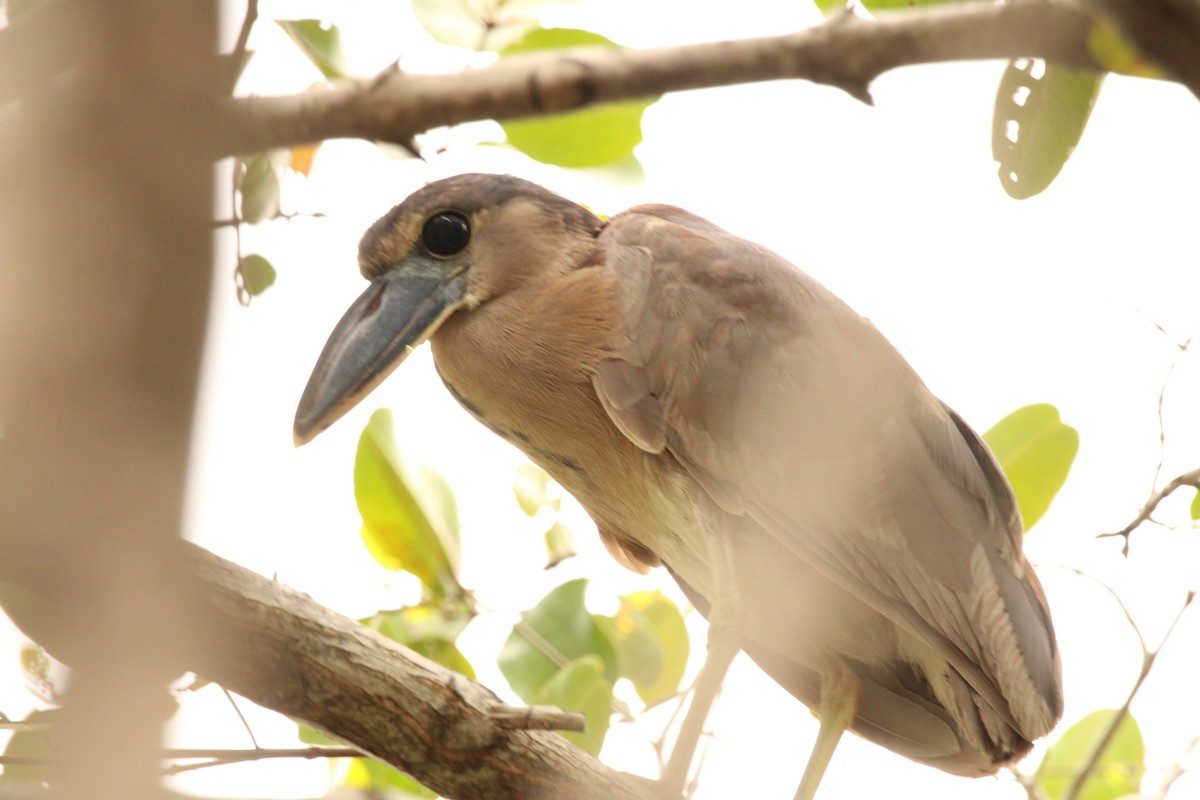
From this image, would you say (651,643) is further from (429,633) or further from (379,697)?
(379,697)

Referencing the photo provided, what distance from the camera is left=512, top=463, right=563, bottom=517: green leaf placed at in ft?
9.49

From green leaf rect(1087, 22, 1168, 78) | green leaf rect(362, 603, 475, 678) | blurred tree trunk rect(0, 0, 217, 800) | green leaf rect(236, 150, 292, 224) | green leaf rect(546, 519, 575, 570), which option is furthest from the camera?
green leaf rect(546, 519, 575, 570)

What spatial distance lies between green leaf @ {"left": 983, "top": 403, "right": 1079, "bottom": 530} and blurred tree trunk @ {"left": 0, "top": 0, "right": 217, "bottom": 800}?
235 centimetres

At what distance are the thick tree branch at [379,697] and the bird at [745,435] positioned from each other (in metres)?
0.46

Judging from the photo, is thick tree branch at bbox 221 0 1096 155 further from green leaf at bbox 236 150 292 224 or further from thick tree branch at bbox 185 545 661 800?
green leaf at bbox 236 150 292 224

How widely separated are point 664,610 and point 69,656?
2.27 m

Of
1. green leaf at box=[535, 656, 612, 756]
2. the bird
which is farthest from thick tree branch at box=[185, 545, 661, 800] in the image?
the bird

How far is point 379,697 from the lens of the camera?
6.22ft

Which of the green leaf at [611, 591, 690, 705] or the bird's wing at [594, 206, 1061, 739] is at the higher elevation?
the bird's wing at [594, 206, 1061, 739]

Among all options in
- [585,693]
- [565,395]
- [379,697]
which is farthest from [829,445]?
[379,697]

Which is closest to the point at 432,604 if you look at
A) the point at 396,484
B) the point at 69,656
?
the point at 396,484

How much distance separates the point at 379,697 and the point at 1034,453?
1.57 meters

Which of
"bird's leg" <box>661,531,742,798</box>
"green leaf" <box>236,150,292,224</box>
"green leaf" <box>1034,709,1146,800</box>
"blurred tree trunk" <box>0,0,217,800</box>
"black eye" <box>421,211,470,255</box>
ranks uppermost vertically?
"black eye" <box>421,211,470,255</box>

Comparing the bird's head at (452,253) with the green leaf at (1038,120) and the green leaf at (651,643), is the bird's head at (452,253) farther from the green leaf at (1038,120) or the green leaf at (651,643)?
the green leaf at (1038,120)
